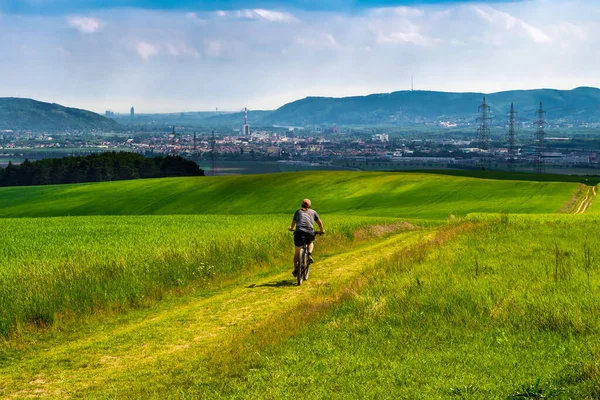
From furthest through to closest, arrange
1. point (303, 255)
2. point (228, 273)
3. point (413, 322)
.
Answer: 1. point (228, 273)
2. point (303, 255)
3. point (413, 322)

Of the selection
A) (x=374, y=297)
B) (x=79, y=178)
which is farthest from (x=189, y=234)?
(x=79, y=178)

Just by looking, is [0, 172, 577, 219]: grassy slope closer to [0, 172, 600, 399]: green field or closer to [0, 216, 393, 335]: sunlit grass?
[0, 216, 393, 335]: sunlit grass

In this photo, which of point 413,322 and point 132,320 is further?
point 132,320

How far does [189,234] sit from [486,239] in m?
14.0

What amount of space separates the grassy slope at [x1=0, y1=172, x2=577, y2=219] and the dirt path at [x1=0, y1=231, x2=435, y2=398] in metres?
44.3

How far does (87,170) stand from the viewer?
154 m

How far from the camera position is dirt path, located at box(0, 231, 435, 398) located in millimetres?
12492

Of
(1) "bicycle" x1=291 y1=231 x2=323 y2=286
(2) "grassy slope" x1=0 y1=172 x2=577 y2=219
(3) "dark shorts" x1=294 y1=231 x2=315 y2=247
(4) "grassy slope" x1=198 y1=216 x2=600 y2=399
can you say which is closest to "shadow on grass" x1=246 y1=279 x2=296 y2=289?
(1) "bicycle" x1=291 y1=231 x2=323 y2=286

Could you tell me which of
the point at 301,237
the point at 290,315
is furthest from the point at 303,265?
the point at 290,315

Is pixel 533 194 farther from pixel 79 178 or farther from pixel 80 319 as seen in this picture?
pixel 79 178

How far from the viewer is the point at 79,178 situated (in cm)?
15500

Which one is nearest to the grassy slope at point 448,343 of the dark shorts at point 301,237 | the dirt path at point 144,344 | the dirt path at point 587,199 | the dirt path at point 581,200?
the dirt path at point 144,344

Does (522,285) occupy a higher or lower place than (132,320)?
higher

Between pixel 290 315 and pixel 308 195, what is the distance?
6566 cm
